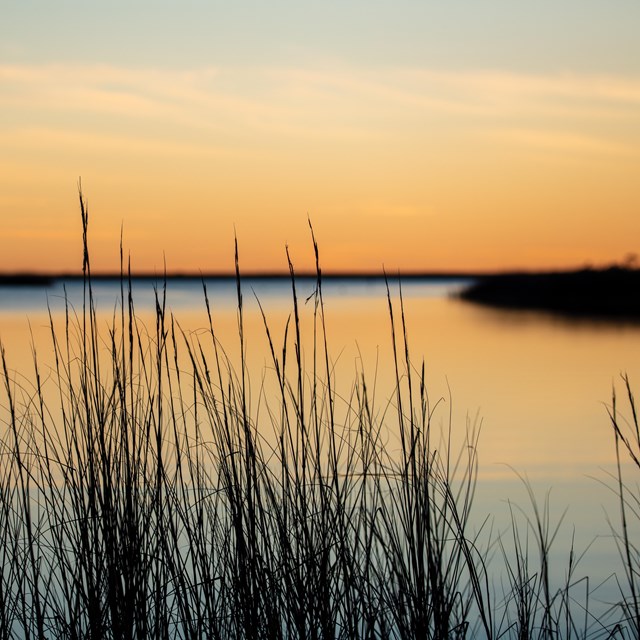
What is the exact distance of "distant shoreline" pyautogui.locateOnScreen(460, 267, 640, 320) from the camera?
86.6 feet

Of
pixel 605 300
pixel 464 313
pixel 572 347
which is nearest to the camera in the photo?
pixel 572 347

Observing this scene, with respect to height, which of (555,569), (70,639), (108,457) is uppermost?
(108,457)

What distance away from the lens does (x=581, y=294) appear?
3008 centimetres

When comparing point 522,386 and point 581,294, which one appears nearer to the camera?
point 522,386

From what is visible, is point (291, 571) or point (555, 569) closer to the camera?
point (291, 571)

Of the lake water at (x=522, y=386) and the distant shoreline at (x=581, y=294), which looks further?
the distant shoreline at (x=581, y=294)

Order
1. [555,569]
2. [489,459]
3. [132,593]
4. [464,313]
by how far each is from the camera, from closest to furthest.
Result: 1. [132,593]
2. [555,569]
3. [489,459]
4. [464,313]

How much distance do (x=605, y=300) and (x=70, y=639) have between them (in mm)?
28058

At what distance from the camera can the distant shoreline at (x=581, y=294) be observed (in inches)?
1039

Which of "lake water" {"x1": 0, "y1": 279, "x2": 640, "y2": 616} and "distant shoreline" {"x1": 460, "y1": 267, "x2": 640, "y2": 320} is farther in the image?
"distant shoreline" {"x1": 460, "y1": 267, "x2": 640, "y2": 320}

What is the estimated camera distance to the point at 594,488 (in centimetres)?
610

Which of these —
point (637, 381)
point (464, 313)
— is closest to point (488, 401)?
point (637, 381)

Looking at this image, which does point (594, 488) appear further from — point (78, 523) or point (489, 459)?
point (78, 523)

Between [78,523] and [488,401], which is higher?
[78,523]
